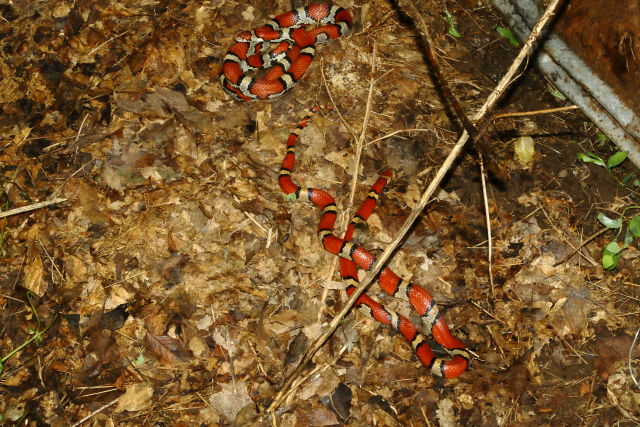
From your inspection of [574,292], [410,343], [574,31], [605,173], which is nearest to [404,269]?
[410,343]

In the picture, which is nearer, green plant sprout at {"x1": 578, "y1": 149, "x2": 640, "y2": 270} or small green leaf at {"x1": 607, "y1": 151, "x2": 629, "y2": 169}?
green plant sprout at {"x1": 578, "y1": 149, "x2": 640, "y2": 270}

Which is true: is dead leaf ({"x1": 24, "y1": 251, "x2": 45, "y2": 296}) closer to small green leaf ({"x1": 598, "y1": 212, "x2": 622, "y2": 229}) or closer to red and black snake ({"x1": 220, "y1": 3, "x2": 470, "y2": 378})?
red and black snake ({"x1": 220, "y1": 3, "x2": 470, "y2": 378})

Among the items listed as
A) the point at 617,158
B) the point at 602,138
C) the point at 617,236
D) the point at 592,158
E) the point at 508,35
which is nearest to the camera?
the point at 617,236

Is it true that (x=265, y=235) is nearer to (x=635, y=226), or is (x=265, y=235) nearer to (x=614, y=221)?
(x=614, y=221)

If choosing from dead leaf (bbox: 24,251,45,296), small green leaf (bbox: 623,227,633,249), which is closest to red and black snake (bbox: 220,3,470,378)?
small green leaf (bbox: 623,227,633,249)

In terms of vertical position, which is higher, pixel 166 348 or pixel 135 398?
pixel 166 348

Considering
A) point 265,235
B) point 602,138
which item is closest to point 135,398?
point 265,235
